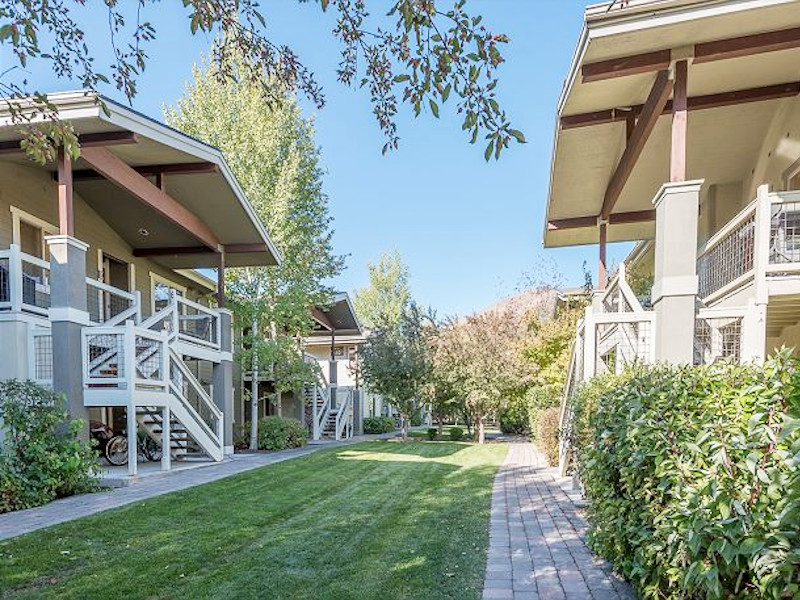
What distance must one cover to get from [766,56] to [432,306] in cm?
1496

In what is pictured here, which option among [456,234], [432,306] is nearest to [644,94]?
[432,306]

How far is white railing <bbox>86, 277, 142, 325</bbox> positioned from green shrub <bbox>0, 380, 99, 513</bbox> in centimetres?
225

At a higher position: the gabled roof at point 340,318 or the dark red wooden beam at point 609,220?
the dark red wooden beam at point 609,220

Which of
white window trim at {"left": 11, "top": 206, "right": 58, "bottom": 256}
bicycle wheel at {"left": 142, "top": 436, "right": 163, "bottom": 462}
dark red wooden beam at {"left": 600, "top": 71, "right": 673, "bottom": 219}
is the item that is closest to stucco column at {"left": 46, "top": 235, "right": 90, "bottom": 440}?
white window trim at {"left": 11, "top": 206, "right": 58, "bottom": 256}

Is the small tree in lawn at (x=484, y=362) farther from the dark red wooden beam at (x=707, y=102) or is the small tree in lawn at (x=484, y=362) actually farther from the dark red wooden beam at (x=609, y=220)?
the dark red wooden beam at (x=707, y=102)

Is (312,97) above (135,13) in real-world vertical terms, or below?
below

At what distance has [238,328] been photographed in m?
15.1

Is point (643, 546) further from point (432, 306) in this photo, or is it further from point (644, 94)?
point (432, 306)

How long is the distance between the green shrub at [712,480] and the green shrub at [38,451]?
6.74 metres

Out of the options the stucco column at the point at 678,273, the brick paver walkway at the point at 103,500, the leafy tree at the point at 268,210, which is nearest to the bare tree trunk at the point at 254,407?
the leafy tree at the point at 268,210

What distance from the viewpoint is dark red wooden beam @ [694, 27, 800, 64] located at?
17.9 ft

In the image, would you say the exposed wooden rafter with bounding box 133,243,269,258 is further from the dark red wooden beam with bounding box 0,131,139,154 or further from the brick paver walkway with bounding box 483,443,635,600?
the brick paver walkway with bounding box 483,443,635,600

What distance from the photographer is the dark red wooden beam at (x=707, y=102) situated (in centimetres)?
705

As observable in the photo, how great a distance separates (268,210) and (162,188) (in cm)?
512
